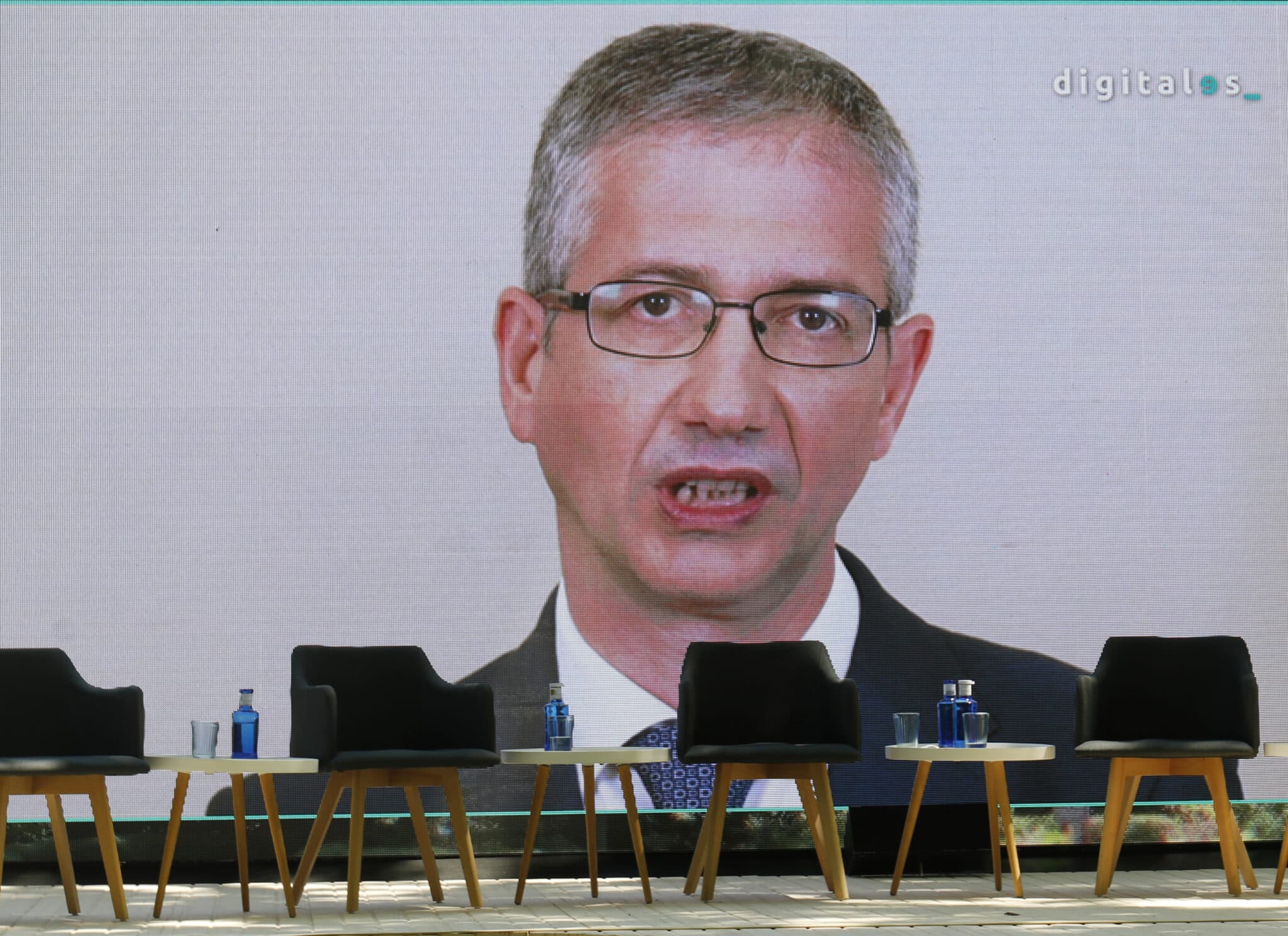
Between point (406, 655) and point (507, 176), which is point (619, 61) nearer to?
point (507, 176)

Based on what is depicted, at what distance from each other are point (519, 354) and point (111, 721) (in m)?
1.70

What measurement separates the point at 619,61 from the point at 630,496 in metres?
1.39

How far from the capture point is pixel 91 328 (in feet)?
18.2

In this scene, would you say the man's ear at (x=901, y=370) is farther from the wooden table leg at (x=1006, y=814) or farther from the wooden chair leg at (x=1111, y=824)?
the wooden chair leg at (x=1111, y=824)

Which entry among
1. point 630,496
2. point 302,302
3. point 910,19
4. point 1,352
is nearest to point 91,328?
point 1,352

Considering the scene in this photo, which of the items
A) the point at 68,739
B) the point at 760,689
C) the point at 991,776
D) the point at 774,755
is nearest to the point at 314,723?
the point at 68,739

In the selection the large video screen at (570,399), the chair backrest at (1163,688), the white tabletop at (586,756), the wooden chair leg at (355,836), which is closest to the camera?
the wooden chair leg at (355,836)

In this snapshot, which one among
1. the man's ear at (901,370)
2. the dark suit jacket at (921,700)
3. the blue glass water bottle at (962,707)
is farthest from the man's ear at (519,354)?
the blue glass water bottle at (962,707)

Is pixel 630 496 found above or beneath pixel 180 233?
beneath

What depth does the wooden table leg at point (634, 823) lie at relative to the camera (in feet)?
15.9

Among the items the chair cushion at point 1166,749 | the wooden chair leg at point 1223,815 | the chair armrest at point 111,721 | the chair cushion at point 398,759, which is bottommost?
the wooden chair leg at point 1223,815

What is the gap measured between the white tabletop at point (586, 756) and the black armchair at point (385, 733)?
77 mm

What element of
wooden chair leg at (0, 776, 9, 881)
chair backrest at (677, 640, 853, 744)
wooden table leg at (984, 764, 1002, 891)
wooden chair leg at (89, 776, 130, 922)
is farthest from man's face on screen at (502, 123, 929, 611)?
wooden chair leg at (0, 776, 9, 881)

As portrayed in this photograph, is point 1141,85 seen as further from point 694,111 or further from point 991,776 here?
point 991,776
